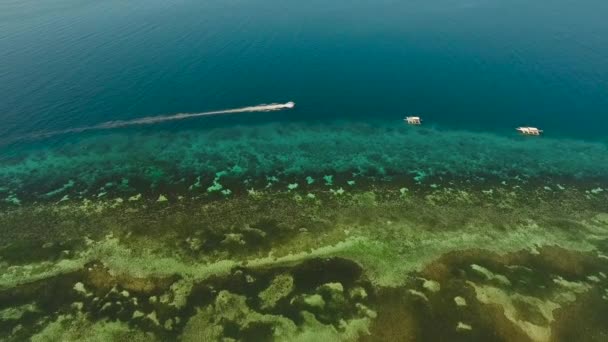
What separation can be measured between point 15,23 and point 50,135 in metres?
88.3

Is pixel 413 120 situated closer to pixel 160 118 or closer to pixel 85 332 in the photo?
pixel 160 118

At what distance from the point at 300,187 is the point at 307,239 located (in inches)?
490

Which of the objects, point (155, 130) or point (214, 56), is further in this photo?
point (214, 56)

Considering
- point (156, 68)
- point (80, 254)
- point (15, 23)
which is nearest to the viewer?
point (80, 254)

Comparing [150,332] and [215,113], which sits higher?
[215,113]

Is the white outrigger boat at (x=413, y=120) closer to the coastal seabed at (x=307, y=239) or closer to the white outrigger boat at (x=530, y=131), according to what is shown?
the coastal seabed at (x=307, y=239)

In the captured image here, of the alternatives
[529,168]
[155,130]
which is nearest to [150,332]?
[155,130]

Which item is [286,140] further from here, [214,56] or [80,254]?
[214,56]

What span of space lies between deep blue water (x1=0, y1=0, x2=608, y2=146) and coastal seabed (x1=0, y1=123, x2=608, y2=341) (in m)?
11.5

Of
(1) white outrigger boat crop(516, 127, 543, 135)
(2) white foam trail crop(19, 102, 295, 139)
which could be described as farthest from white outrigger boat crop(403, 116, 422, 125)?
(2) white foam trail crop(19, 102, 295, 139)

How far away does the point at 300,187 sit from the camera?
5569cm

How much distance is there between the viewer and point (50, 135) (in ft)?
226

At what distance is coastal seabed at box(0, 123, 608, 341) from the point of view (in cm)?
3569

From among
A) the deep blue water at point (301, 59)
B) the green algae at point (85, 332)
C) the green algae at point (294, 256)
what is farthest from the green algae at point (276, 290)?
the deep blue water at point (301, 59)
